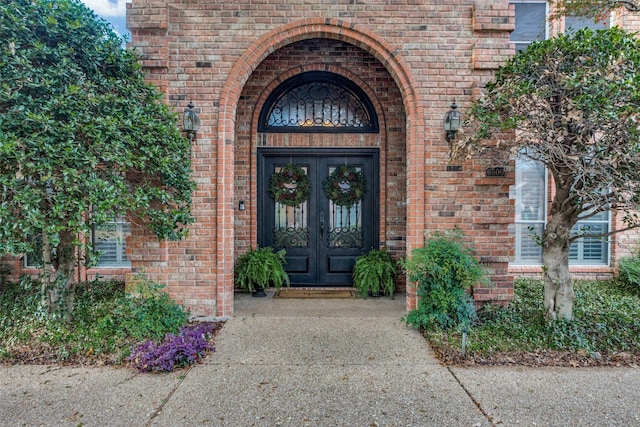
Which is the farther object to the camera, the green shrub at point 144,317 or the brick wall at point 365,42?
the brick wall at point 365,42

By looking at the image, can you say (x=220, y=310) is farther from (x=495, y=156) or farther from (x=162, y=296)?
(x=495, y=156)

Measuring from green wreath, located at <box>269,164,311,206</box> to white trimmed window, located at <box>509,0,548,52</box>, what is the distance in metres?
4.23

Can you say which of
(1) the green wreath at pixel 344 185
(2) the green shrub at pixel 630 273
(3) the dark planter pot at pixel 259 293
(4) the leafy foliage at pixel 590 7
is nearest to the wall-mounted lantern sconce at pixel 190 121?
(1) the green wreath at pixel 344 185

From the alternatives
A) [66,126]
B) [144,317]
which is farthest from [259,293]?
[66,126]

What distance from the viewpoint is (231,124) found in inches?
170

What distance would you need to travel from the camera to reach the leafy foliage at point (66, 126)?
299cm

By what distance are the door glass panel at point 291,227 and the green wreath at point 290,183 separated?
0.15 metres

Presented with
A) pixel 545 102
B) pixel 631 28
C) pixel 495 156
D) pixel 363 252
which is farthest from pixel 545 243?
pixel 631 28

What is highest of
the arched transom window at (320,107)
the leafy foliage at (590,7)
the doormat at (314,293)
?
the leafy foliage at (590,7)

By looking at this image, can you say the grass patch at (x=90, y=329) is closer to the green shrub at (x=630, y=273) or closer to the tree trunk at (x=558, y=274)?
the tree trunk at (x=558, y=274)

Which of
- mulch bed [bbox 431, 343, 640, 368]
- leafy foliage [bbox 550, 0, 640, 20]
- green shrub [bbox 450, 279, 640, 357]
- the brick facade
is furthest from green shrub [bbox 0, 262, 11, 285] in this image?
leafy foliage [bbox 550, 0, 640, 20]

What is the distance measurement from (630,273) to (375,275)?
401 centimetres

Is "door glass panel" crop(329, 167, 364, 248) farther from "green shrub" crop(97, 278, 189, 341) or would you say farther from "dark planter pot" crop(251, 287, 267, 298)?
"green shrub" crop(97, 278, 189, 341)

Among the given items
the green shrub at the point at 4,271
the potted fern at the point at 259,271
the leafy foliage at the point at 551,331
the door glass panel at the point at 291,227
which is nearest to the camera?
the leafy foliage at the point at 551,331
